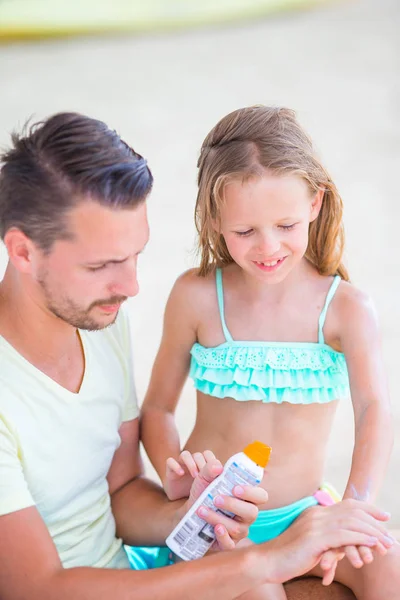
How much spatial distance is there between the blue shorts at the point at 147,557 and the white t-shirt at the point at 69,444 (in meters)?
0.06

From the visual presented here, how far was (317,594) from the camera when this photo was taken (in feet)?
5.55

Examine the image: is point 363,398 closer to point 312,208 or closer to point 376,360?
point 376,360

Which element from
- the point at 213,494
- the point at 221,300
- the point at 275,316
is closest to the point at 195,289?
the point at 221,300

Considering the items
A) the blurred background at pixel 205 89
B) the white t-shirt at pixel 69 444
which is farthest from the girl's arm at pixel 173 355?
the blurred background at pixel 205 89

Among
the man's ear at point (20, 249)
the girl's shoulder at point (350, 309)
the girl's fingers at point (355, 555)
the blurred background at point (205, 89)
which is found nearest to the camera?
the girl's fingers at point (355, 555)

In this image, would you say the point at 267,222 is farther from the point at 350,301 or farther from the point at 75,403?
the point at 75,403

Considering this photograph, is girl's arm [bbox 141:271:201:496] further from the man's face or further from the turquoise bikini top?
the man's face

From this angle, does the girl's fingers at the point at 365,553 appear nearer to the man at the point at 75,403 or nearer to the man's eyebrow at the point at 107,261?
the man at the point at 75,403

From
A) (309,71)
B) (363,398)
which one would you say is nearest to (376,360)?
(363,398)

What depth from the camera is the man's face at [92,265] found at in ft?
4.81

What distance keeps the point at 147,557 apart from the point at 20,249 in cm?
68

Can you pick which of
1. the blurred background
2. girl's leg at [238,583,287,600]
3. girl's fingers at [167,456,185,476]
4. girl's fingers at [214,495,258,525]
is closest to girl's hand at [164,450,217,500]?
girl's fingers at [167,456,185,476]

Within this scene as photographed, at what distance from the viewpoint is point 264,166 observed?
1.68 metres

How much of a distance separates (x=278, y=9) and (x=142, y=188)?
5273 millimetres
